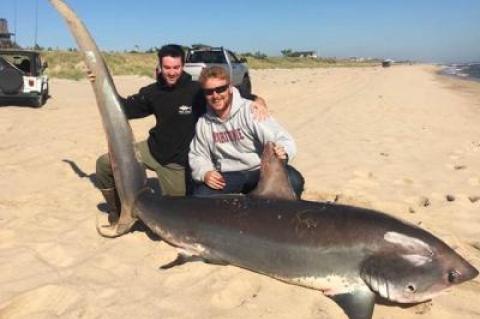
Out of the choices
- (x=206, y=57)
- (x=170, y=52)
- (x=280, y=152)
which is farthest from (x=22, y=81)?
(x=280, y=152)

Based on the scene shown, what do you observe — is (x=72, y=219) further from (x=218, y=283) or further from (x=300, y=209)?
(x=300, y=209)

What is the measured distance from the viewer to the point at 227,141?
548cm

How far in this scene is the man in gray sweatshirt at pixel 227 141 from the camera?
5.18m

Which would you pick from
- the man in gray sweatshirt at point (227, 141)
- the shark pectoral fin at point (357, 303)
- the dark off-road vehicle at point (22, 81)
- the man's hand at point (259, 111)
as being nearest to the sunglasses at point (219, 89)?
the man in gray sweatshirt at point (227, 141)

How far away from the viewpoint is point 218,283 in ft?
14.2

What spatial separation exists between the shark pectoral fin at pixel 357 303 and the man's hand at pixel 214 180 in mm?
1713

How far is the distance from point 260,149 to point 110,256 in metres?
1.72

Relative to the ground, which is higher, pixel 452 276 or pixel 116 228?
pixel 452 276

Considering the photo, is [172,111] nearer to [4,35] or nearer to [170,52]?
[170,52]

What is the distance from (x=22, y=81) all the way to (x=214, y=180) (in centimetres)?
1167

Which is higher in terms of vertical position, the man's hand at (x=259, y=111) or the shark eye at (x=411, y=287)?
the man's hand at (x=259, y=111)

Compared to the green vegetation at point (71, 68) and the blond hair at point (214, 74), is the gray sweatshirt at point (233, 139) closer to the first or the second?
the blond hair at point (214, 74)

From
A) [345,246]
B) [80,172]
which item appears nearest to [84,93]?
[80,172]

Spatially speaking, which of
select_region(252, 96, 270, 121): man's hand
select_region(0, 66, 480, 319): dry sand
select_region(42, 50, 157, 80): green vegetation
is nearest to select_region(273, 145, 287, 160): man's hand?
select_region(252, 96, 270, 121): man's hand
